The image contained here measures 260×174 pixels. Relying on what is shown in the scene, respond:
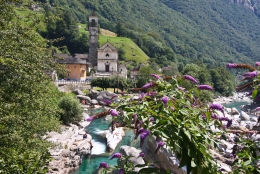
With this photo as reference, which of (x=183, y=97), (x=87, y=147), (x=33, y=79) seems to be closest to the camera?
(x=183, y=97)

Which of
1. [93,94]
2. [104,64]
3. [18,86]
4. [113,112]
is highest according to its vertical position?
[104,64]

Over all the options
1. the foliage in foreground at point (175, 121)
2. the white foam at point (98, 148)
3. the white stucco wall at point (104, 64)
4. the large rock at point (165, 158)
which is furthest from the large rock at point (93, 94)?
the foliage in foreground at point (175, 121)

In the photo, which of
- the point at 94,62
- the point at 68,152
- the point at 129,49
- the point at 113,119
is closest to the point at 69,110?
the point at 68,152

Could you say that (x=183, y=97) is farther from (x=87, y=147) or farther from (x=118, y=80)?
(x=118, y=80)

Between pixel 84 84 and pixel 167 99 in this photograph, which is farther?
pixel 84 84

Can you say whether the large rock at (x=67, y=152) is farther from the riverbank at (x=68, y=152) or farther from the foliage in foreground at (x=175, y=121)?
the foliage in foreground at (x=175, y=121)

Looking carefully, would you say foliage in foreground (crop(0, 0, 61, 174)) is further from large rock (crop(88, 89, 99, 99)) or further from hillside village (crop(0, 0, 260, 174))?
large rock (crop(88, 89, 99, 99))

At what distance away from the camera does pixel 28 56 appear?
379 inches

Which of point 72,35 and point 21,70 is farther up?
point 72,35

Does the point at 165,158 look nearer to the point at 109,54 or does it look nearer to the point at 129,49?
the point at 109,54

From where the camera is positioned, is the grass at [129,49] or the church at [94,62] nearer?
the church at [94,62]

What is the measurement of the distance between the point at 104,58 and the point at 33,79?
8164 centimetres

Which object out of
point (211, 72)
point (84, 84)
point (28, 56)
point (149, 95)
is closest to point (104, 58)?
point (84, 84)

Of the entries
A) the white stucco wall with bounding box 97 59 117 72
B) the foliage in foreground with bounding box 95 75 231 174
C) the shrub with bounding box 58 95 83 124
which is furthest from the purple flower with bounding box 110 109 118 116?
the white stucco wall with bounding box 97 59 117 72
